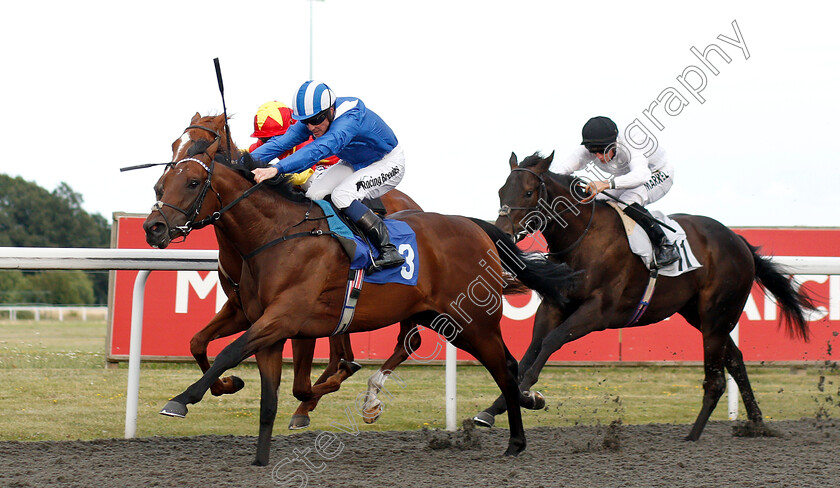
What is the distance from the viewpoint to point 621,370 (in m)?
8.45

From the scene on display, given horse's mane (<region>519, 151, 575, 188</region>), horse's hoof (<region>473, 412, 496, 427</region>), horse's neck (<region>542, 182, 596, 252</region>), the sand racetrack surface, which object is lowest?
the sand racetrack surface

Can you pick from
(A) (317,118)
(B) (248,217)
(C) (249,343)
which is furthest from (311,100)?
(C) (249,343)

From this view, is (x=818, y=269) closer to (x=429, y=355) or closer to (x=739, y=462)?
(x=739, y=462)

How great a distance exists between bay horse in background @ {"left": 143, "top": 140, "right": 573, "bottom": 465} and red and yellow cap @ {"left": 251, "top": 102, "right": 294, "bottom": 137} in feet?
4.11

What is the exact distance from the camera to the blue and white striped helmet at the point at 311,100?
4.18 meters

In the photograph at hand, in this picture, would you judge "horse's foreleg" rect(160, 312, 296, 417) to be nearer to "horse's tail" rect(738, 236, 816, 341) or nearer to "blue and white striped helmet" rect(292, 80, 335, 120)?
"blue and white striped helmet" rect(292, 80, 335, 120)

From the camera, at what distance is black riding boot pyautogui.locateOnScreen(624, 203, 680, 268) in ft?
17.1

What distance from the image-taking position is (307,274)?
3.97 meters

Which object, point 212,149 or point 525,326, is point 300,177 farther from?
point 525,326

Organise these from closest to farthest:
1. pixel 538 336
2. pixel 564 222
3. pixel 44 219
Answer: pixel 538 336
pixel 564 222
pixel 44 219

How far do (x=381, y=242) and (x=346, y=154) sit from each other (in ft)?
2.25

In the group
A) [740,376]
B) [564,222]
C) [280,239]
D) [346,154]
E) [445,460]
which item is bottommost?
[445,460]

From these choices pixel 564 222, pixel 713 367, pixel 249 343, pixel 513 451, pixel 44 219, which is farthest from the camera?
pixel 44 219

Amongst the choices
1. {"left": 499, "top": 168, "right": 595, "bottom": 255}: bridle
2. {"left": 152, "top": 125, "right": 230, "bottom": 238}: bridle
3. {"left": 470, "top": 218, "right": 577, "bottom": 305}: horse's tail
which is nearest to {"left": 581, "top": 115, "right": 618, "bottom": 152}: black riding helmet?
{"left": 499, "top": 168, "right": 595, "bottom": 255}: bridle
